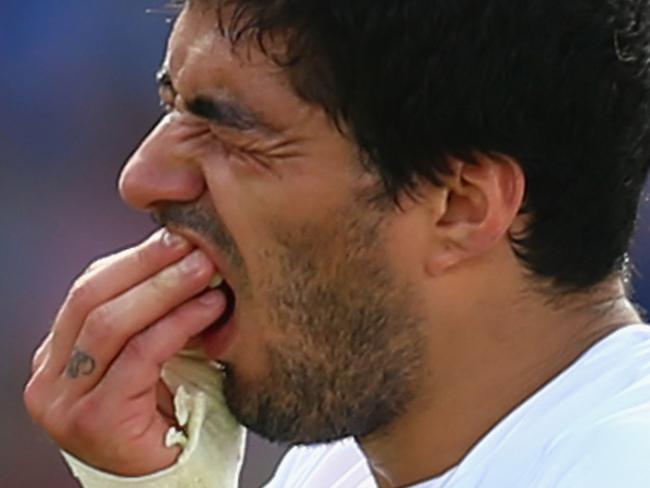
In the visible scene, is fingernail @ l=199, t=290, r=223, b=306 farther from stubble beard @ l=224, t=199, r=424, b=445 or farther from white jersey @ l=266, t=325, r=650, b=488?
white jersey @ l=266, t=325, r=650, b=488

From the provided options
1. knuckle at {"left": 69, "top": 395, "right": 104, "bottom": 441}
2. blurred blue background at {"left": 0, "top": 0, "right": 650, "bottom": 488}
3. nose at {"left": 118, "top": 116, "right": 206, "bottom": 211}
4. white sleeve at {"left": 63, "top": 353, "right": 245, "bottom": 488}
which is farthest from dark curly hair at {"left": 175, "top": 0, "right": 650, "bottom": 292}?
blurred blue background at {"left": 0, "top": 0, "right": 650, "bottom": 488}

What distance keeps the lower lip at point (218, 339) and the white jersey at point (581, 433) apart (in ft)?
0.94

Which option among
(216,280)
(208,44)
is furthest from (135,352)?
(208,44)

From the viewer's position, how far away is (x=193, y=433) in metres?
1.89

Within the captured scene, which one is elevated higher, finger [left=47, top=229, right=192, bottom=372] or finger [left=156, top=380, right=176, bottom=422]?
finger [left=47, top=229, right=192, bottom=372]

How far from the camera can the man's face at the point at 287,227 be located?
1.78 metres

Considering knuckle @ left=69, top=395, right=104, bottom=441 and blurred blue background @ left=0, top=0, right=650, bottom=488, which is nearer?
knuckle @ left=69, top=395, right=104, bottom=441

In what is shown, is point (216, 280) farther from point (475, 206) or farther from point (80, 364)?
point (475, 206)

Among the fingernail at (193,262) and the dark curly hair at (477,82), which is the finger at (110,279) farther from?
the dark curly hair at (477,82)

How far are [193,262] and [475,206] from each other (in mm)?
360

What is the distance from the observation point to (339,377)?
1803 millimetres

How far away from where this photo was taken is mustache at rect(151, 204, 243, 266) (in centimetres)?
178

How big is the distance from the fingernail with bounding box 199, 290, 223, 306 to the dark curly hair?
0.84ft

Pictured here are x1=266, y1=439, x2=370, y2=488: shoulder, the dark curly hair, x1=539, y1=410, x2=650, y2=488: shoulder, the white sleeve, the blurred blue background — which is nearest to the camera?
x1=539, y1=410, x2=650, y2=488: shoulder
